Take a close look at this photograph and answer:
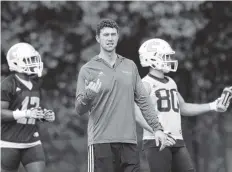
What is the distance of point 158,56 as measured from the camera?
8.66 metres

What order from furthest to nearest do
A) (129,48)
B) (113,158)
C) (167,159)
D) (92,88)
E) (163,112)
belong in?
1. (129,48)
2. (163,112)
3. (167,159)
4. (113,158)
5. (92,88)

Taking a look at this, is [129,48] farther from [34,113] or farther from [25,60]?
[34,113]

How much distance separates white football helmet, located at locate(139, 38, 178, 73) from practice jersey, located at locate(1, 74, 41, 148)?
139 centimetres

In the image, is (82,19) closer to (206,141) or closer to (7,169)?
(206,141)

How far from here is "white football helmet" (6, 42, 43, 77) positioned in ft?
29.3

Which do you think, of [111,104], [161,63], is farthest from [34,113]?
[111,104]

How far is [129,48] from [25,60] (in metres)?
3.59

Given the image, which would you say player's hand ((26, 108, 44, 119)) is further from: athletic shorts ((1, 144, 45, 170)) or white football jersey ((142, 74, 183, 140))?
white football jersey ((142, 74, 183, 140))

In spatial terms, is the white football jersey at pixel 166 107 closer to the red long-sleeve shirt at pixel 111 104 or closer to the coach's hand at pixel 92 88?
the red long-sleeve shirt at pixel 111 104

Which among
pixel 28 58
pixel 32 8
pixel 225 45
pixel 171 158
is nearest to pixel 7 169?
pixel 28 58

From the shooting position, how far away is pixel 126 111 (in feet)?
22.9

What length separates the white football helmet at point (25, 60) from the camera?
8930mm

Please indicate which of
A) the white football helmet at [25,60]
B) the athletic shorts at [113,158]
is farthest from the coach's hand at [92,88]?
the white football helmet at [25,60]

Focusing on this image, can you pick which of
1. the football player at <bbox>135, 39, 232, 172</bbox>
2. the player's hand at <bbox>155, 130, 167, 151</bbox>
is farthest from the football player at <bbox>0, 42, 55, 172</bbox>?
the player's hand at <bbox>155, 130, 167, 151</bbox>
